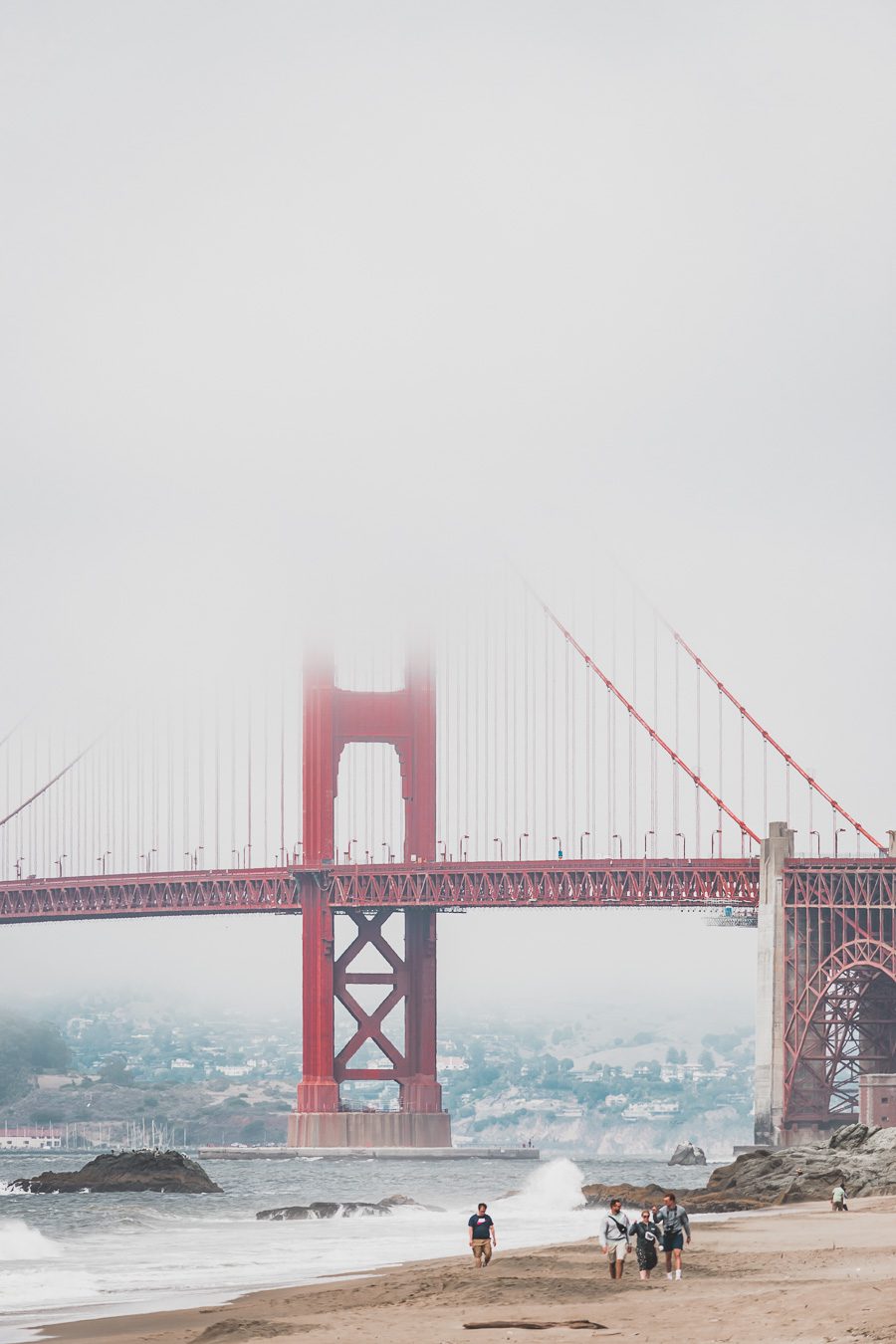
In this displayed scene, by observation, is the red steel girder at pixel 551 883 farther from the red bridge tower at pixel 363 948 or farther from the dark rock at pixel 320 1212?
the dark rock at pixel 320 1212

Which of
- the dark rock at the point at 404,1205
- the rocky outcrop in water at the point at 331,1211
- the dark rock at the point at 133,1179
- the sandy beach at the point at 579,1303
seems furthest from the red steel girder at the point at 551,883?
the sandy beach at the point at 579,1303

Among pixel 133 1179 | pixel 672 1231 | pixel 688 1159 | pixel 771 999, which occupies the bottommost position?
pixel 688 1159

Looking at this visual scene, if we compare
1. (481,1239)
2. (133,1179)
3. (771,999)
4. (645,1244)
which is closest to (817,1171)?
(481,1239)

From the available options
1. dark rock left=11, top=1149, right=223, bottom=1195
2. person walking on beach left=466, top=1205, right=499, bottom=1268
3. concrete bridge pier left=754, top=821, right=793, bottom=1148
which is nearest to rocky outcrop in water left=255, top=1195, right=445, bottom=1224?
dark rock left=11, top=1149, right=223, bottom=1195

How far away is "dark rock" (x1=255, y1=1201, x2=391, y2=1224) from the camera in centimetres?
6247

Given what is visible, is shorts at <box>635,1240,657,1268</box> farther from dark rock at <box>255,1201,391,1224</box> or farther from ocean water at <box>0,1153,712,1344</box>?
dark rock at <box>255,1201,391,1224</box>

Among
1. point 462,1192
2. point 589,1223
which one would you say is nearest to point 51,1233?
point 589,1223

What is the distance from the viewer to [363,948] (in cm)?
11488

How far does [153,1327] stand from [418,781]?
8244 centimetres

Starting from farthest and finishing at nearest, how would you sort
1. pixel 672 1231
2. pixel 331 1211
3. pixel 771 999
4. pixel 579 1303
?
pixel 771 999
pixel 331 1211
pixel 672 1231
pixel 579 1303

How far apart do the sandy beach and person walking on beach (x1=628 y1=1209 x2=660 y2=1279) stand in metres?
0.21

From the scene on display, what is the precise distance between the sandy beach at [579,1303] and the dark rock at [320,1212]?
2249cm

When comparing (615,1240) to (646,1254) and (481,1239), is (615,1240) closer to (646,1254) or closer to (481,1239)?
(646,1254)

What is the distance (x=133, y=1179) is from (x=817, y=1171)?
28.3m
